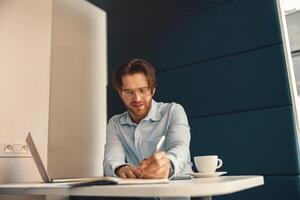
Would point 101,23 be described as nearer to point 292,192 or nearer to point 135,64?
point 135,64

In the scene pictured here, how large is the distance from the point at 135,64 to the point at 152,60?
1.73 feet

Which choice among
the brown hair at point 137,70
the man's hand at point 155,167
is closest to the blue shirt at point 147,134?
the brown hair at point 137,70

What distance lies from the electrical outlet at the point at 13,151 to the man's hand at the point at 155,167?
885mm

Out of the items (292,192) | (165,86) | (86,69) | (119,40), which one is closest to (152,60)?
(165,86)

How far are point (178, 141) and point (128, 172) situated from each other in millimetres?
260

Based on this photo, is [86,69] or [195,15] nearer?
[195,15]

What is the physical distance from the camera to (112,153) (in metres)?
1.19

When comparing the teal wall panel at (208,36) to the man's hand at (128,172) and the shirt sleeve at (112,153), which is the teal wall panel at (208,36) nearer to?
the shirt sleeve at (112,153)

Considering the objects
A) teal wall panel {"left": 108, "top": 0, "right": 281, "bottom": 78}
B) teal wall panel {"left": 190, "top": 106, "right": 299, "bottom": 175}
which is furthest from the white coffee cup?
teal wall panel {"left": 108, "top": 0, "right": 281, "bottom": 78}

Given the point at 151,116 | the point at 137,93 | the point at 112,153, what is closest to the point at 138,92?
the point at 137,93

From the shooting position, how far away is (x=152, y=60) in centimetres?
185

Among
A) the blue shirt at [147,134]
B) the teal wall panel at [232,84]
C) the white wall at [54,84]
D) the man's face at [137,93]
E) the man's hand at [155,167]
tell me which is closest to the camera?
the man's hand at [155,167]

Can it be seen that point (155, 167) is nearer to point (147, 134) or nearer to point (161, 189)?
point (161, 189)

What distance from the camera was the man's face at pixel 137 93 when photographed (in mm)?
1294
